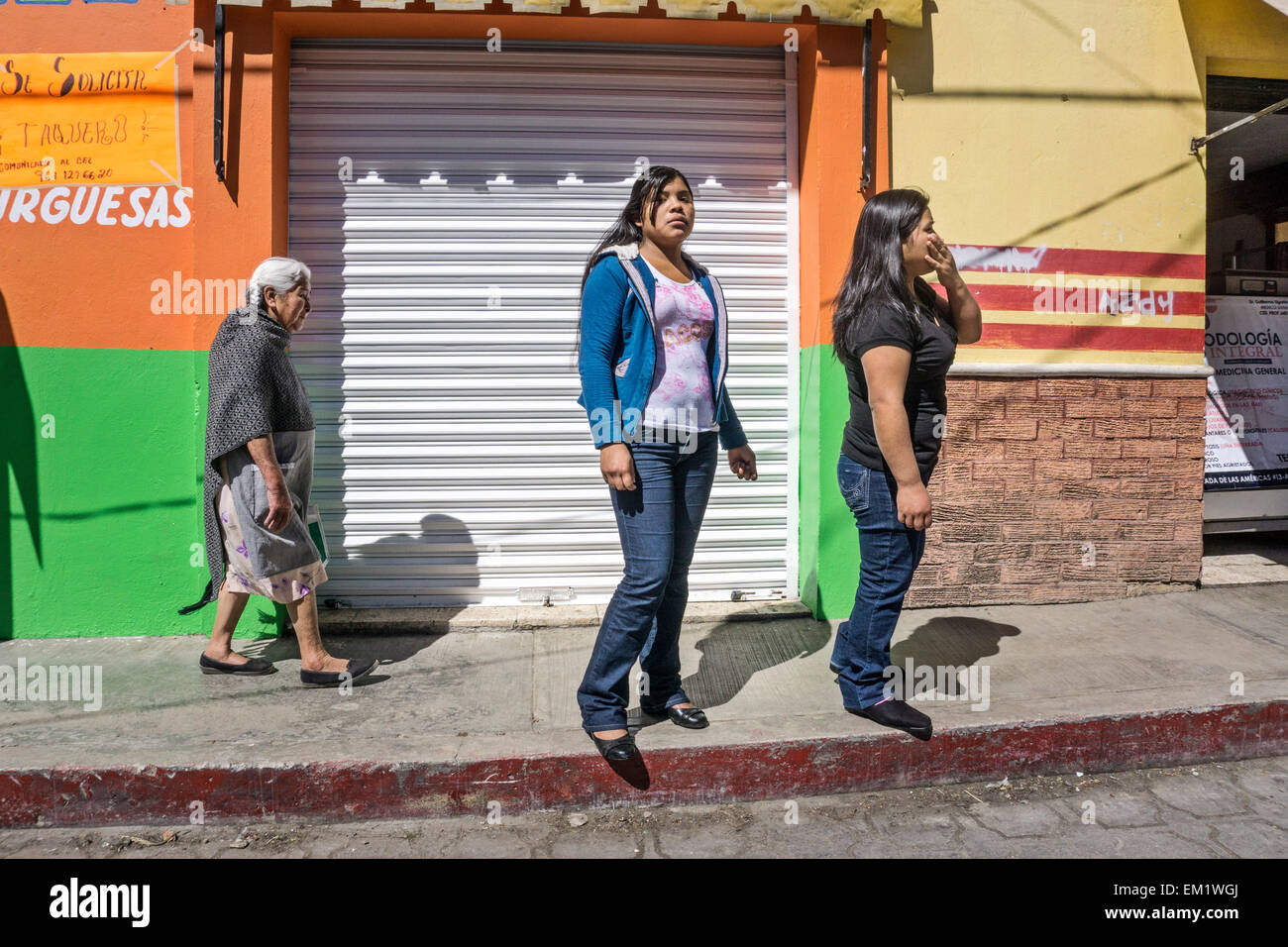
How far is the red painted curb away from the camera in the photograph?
325 centimetres

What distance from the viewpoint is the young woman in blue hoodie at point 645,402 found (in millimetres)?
3242

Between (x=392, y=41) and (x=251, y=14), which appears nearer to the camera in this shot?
(x=251, y=14)

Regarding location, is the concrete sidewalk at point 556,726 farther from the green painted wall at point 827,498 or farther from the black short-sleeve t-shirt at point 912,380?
the black short-sleeve t-shirt at point 912,380

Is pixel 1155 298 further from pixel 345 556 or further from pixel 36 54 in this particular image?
pixel 36 54

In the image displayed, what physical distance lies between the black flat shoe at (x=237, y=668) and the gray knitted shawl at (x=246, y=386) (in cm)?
68

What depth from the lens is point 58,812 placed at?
3252 millimetres

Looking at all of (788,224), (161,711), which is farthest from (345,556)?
(788,224)

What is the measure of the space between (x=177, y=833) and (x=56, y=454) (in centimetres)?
238

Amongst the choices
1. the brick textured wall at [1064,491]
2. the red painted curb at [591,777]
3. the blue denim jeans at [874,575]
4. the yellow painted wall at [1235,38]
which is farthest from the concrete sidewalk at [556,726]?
the yellow painted wall at [1235,38]

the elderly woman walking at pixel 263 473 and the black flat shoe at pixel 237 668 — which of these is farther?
the black flat shoe at pixel 237 668

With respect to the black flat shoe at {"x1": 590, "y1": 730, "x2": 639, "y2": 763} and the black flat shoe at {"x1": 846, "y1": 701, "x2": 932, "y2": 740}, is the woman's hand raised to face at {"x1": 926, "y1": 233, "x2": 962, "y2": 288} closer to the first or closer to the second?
the black flat shoe at {"x1": 846, "y1": 701, "x2": 932, "y2": 740}
